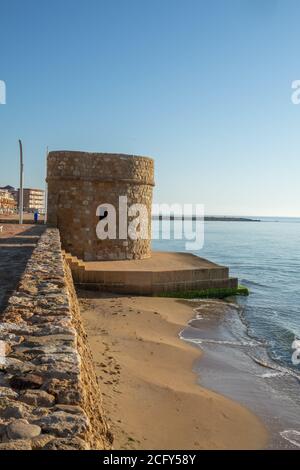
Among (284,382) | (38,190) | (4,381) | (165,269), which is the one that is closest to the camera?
(4,381)

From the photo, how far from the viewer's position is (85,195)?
57.4ft

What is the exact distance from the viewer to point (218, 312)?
48.6 ft

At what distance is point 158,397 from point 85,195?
11750 millimetres

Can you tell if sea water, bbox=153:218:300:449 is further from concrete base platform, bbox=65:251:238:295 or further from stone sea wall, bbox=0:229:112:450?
stone sea wall, bbox=0:229:112:450

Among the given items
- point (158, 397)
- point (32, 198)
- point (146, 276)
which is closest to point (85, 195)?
point (146, 276)

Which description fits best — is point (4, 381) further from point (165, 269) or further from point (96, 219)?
point (96, 219)

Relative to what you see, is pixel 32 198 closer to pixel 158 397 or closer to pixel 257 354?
pixel 257 354

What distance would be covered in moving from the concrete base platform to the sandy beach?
9.39 feet

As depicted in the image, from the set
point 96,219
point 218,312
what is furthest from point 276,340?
point 96,219

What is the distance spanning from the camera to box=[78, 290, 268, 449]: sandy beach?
18.1 feet

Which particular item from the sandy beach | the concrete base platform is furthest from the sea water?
the concrete base platform

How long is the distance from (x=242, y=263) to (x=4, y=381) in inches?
1297

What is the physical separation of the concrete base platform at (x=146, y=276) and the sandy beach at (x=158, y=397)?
2864 millimetres

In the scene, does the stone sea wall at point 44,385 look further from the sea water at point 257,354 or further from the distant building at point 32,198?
the distant building at point 32,198
